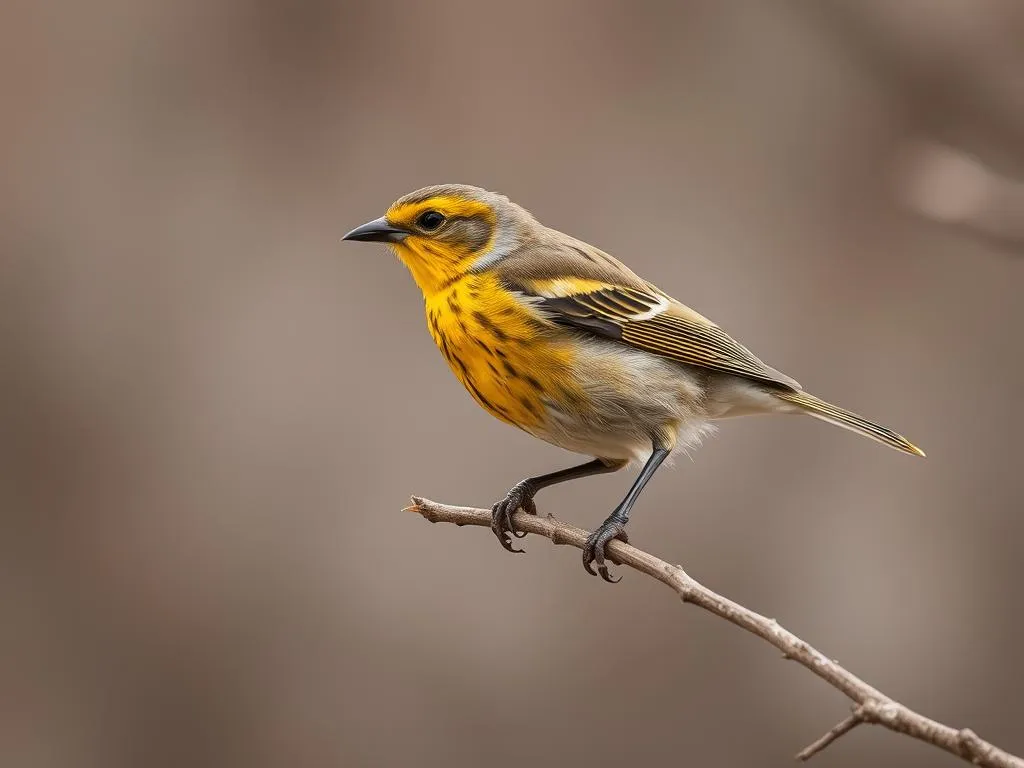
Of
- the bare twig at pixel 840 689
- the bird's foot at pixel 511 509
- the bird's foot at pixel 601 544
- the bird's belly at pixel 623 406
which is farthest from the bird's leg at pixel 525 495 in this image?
the bare twig at pixel 840 689

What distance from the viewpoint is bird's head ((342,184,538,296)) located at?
494 cm

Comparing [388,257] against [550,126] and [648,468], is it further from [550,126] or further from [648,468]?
[648,468]

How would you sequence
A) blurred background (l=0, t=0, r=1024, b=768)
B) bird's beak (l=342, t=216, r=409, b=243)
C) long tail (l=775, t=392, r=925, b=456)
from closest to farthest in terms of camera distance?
bird's beak (l=342, t=216, r=409, b=243), long tail (l=775, t=392, r=925, b=456), blurred background (l=0, t=0, r=1024, b=768)

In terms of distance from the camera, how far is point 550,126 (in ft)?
30.9

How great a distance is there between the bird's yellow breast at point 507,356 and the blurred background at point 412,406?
2.88m

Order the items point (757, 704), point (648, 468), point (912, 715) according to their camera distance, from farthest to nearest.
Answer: point (757, 704) → point (648, 468) → point (912, 715)

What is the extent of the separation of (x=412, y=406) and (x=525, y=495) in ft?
10.5

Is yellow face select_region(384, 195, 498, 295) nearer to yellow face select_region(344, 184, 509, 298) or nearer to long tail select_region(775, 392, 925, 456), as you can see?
yellow face select_region(344, 184, 509, 298)

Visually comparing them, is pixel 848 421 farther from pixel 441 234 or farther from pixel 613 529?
pixel 441 234

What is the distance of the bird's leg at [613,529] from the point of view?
4340 millimetres

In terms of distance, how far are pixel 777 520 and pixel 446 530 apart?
2.14m

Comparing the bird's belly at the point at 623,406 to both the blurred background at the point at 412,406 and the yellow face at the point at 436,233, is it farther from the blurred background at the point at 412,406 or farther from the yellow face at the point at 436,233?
the blurred background at the point at 412,406

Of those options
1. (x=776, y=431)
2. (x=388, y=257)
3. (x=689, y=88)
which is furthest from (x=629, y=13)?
(x=776, y=431)

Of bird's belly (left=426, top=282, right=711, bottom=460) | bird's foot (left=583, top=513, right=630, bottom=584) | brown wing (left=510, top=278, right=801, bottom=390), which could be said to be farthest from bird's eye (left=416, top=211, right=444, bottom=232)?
bird's foot (left=583, top=513, right=630, bottom=584)
